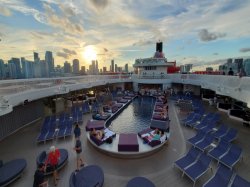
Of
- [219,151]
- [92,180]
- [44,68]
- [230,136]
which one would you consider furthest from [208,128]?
[44,68]

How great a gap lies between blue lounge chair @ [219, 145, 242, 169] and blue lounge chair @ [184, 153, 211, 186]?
0.96 m

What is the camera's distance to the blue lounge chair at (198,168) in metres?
5.53

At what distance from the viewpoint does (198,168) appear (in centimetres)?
588

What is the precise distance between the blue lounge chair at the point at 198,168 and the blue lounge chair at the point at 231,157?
3.16 feet

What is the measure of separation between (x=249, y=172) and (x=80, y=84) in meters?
15.6

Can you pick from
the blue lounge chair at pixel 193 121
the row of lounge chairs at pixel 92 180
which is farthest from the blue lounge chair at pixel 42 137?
the blue lounge chair at pixel 193 121

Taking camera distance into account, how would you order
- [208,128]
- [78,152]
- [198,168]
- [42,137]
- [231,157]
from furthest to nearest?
[208,128], [42,137], [231,157], [78,152], [198,168]

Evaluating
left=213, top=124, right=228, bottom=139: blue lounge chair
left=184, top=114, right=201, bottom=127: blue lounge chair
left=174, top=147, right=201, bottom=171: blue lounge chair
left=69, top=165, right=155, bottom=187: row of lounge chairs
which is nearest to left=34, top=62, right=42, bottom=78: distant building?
left=69, top=165, right=155, bottom=187: row of lounge chairs

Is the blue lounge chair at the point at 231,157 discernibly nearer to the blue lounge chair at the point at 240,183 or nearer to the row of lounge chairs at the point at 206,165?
the row of lounge chairs at the point at 206,165

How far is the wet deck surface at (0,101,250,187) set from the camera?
5.77m

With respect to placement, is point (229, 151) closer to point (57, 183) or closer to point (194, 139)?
point (194, 139)

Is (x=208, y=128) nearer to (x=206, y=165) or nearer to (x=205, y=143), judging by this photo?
(x=205, y=143)

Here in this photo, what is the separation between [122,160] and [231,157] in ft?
17.1

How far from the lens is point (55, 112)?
→ 50.9ft
